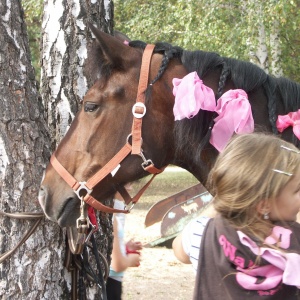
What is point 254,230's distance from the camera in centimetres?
173

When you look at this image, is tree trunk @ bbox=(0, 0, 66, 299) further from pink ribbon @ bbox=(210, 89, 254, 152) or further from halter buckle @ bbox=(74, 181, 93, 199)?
pink ribbon @ bbox=(210, 89, 254, 152)

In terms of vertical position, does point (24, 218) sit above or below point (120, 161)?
below

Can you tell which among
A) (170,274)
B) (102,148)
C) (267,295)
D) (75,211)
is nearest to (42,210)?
(75,211)

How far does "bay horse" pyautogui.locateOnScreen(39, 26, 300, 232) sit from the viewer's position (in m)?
2.83

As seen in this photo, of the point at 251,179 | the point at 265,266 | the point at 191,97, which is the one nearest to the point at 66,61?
the point at 191,97

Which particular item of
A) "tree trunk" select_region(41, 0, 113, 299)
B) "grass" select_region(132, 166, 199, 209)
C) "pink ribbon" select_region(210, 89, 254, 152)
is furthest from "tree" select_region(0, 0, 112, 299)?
"grass" select_region(132, 166, 199, 209)

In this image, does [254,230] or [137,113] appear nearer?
[254,230]

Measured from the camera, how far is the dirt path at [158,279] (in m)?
7.09

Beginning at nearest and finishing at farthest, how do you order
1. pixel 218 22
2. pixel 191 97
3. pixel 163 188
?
pixel 191 97 → pixel 218 22 → pixel 163 188

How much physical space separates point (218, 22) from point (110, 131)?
420 inches

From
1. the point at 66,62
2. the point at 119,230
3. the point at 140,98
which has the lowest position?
the point at 119,230

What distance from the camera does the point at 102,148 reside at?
2.87m

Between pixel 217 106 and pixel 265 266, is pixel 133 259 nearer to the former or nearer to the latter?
pixel 217 106

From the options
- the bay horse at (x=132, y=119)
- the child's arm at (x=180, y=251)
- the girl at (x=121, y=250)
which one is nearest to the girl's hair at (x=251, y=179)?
the child's arm at (x=180, y=251)
